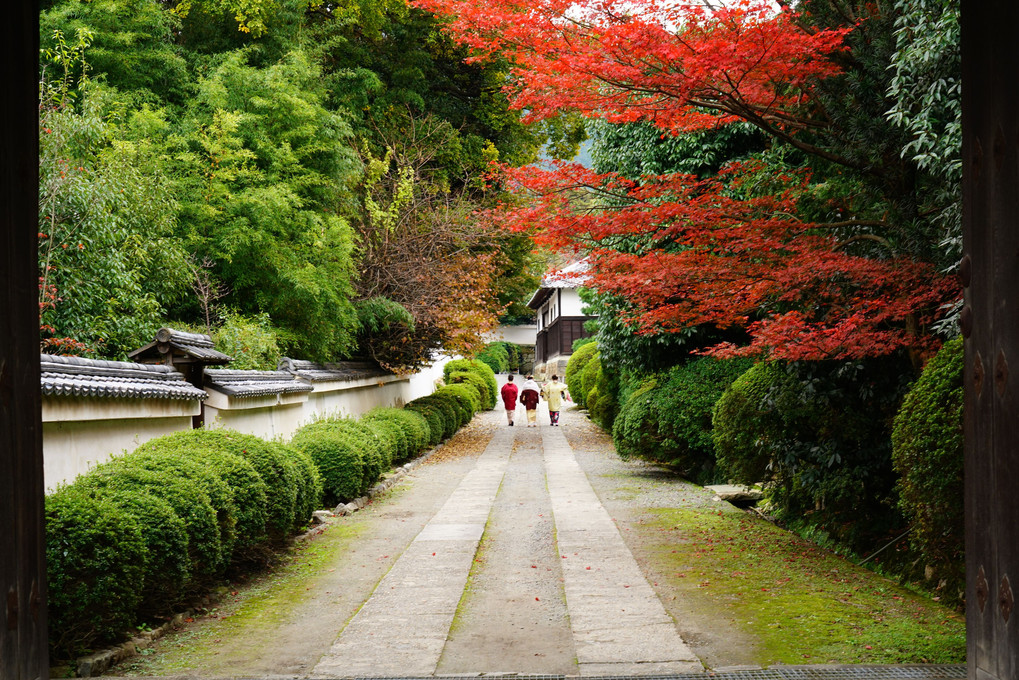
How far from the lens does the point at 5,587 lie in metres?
2.81

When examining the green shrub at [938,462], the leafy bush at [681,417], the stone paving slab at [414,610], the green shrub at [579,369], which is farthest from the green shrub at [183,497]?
the green shrub at [579,369]

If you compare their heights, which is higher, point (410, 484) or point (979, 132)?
point (979, 132)

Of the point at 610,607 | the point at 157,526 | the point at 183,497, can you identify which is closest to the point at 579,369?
the point at 610,607

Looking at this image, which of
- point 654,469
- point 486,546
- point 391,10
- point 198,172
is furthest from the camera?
point 391,10

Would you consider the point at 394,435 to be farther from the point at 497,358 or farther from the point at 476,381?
the point at 497,358

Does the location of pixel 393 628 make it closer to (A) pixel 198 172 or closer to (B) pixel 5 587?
(B) pixel 5 587

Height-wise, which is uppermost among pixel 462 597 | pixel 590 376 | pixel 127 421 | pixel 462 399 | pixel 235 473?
pixel 590 376

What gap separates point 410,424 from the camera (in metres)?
16.8

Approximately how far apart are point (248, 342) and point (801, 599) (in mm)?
8872

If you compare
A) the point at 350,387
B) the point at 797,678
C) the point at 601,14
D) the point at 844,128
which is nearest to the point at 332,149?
the point at 350,387

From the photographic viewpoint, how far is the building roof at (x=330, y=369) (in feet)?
43.6

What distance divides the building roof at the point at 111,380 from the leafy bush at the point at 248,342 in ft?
10.9

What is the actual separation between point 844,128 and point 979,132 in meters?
4.45

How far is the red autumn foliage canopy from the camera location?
6.61m
